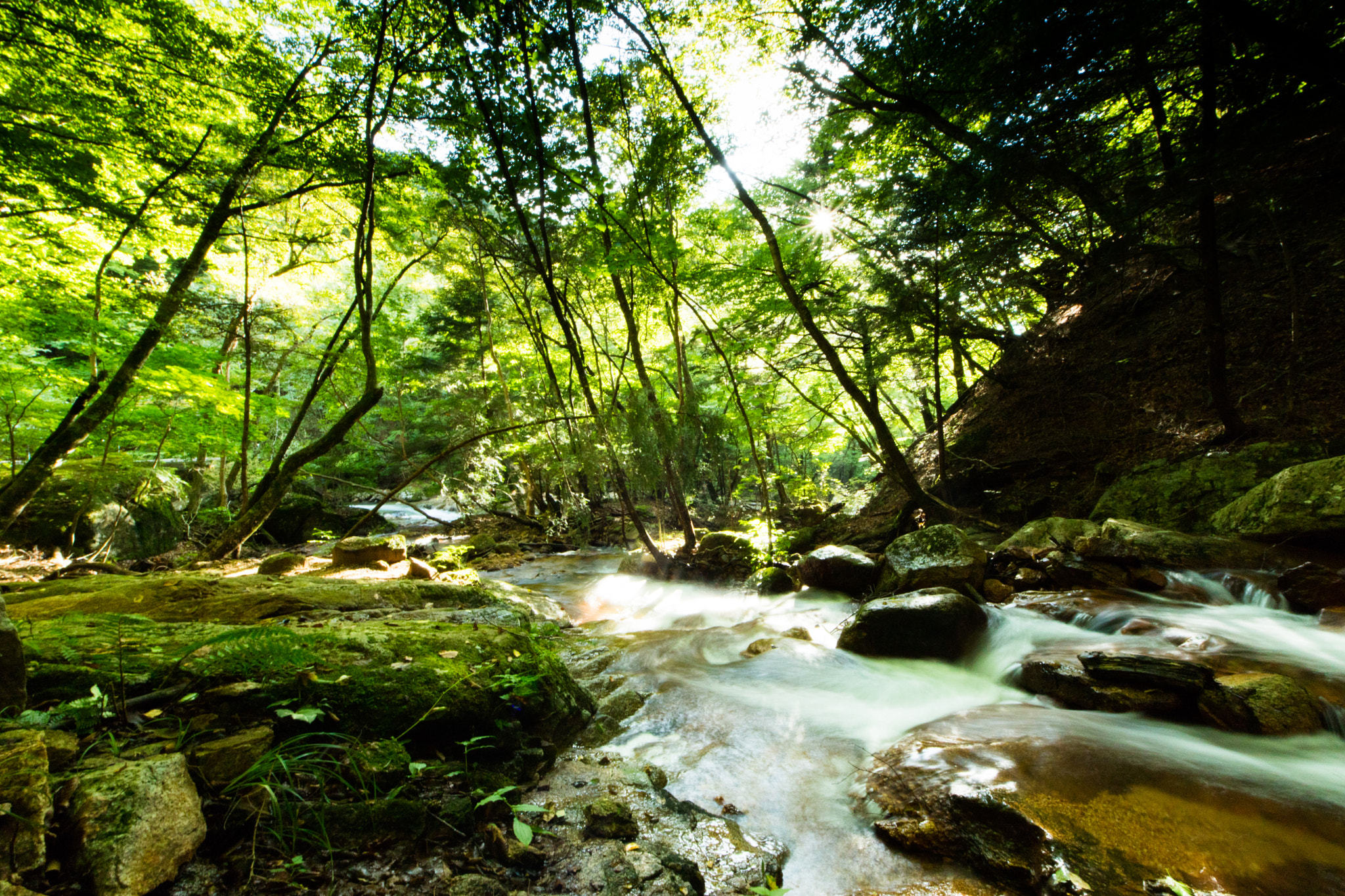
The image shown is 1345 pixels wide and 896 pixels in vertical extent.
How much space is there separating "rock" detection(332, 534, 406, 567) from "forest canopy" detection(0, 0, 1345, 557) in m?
1.34

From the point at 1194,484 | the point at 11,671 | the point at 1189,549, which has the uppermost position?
the point at 1194,484

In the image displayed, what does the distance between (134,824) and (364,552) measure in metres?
7.77

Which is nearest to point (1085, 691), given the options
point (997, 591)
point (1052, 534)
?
point (997, 591)

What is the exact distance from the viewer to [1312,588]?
412 centimetres

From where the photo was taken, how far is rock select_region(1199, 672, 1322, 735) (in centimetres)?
281

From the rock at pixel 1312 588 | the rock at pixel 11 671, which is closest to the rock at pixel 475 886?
the rock at pixel 11 671

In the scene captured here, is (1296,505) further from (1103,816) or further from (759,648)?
(759,648)

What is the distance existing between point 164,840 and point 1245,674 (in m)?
5.72

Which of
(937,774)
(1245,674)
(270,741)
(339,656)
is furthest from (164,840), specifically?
(1245,674)

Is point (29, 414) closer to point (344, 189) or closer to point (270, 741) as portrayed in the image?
point (344, 189)

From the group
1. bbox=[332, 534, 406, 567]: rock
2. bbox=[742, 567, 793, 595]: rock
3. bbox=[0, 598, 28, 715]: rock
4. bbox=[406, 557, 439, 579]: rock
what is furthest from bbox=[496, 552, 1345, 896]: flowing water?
bbox=[332, 534, 406, 567]: rock

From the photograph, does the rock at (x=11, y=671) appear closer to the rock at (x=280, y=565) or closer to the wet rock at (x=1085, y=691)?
the wet rock at (x=1085, y=691)

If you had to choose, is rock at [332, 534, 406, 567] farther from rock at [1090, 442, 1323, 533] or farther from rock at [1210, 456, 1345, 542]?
rock at [1210, 456, 1345, 542]

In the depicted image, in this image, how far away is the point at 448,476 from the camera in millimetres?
12188
